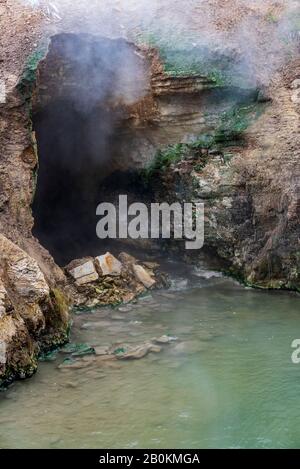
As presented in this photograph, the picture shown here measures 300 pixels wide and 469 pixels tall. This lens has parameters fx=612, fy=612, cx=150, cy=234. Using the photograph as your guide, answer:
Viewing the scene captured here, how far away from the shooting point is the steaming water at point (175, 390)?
17.5 ft

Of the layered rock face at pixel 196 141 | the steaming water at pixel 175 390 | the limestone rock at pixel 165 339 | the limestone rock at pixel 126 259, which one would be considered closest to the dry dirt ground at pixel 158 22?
Answer: the layered rock face at pixel 196 141

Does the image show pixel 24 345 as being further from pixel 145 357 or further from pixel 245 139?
pixel 245 139

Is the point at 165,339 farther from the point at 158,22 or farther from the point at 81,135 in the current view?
the point at 158,22

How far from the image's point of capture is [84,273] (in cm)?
950

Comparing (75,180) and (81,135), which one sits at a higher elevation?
(81,135)

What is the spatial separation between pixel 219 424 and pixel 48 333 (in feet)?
8.98

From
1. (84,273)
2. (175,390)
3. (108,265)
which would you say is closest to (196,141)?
(108,265)

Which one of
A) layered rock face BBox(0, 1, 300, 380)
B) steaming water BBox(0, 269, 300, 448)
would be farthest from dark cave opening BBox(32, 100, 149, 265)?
steaming water BBox(0, 269, 300, 448)

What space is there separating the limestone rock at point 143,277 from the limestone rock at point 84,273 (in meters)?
0.77

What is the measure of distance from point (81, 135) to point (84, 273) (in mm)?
2929

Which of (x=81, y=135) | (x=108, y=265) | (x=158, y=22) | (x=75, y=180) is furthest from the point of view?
(x=75, y=180)

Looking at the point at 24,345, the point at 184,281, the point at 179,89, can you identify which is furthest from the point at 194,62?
the point at 24,345

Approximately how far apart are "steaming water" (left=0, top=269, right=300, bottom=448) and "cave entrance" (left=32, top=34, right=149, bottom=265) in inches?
125

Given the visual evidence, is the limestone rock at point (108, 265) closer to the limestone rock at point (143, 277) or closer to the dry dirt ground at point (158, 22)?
the limestone rock at point (143, 277)
